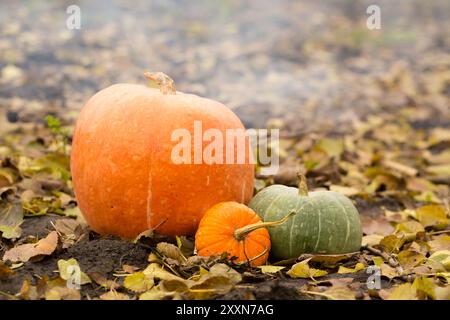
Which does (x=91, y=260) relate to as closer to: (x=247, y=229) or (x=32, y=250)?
(x=32, y=250)

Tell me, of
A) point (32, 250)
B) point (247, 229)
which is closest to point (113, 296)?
point (32, 250)

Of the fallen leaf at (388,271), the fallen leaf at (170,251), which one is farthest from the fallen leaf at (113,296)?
the fallen leaf at (388,271)

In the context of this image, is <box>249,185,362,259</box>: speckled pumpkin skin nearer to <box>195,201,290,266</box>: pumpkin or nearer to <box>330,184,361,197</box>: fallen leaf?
<box>195,201,290,266</box>: pumpkin

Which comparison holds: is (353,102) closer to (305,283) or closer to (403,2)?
(305,283)

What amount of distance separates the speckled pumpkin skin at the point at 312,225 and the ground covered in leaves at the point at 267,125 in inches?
2.9

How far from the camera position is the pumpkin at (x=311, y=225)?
2.82 meters

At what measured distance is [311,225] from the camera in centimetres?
282

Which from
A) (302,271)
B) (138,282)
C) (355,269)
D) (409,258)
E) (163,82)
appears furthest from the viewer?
(163,82)

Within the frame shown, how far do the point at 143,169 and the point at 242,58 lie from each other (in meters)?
4.96

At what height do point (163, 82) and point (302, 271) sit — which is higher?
point (163, 82)

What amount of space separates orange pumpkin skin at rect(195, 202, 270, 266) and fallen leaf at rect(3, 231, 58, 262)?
547mm

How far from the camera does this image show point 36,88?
18.7 feet

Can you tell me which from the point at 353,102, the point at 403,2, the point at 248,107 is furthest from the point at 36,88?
the point at 403,2

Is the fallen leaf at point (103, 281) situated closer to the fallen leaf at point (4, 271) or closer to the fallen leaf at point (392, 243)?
the fallen leaf at point (4, 271)
